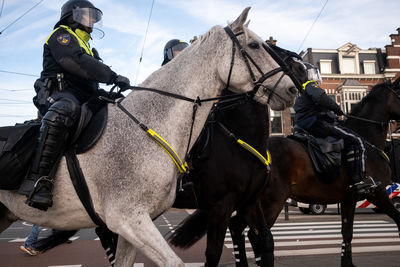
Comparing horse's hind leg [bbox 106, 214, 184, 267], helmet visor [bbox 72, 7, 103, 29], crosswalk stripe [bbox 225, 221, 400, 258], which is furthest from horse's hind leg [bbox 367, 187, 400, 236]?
helmet visor [bbox 72, 7, 103, 29]

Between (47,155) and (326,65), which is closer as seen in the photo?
(47,155)

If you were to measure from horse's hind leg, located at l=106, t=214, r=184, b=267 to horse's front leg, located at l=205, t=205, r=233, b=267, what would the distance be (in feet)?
4.72

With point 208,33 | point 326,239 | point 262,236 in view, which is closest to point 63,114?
point 208,33

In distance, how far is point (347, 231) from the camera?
523cm

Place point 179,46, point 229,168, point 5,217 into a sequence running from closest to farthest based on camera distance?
point 5,217
point 229,168
point 179,46

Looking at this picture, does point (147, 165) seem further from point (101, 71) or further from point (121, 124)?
point (101, 71)

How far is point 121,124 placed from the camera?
8.01ft

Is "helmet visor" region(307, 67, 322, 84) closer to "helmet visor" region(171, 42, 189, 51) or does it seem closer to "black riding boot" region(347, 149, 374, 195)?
"black riding boot" region(347, 149, 374, 195)

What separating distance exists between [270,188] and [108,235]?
99.5 inches

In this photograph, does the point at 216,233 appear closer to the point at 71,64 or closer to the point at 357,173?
the point at 71,64

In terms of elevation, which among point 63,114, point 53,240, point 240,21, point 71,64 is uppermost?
point 240,21

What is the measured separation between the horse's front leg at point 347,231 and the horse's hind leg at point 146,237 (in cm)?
385

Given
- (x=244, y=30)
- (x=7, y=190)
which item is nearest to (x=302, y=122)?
(x=244, y=30)

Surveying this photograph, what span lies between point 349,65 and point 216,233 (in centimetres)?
3180
